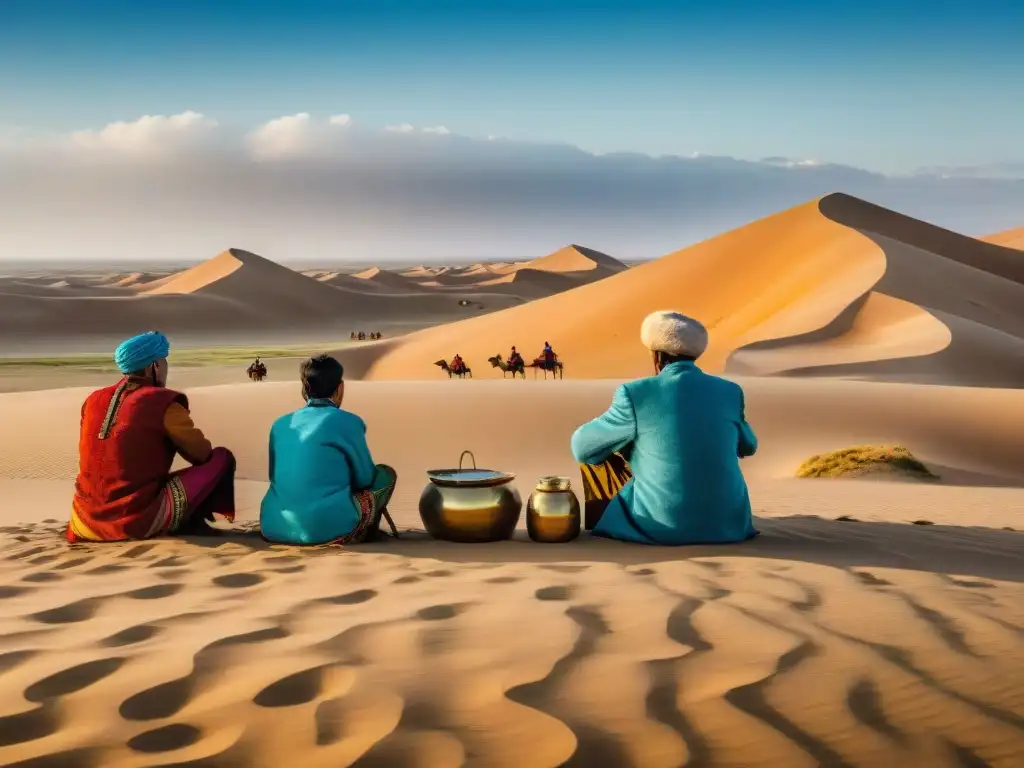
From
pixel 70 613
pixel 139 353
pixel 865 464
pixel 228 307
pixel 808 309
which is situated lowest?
pixel 865 464

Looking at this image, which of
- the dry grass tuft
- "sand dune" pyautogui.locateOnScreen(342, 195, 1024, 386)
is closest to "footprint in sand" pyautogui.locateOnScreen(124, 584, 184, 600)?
the dry grass tuft

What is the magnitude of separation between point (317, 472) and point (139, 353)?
1268mm

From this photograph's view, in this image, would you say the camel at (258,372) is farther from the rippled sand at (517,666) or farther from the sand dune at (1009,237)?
the sand dune at (1009,237)

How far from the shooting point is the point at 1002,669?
3479 mm

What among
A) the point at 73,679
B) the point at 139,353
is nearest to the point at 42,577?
the point at 139,353

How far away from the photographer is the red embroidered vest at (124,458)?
592 cm

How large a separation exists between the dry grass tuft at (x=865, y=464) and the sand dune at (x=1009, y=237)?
6822cm

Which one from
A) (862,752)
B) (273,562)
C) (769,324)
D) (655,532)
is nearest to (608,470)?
(655,532)

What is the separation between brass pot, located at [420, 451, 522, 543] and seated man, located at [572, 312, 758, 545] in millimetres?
558

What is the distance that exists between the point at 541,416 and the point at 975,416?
267 inches

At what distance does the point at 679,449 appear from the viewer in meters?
5.54

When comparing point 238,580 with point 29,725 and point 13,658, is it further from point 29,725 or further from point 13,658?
point 29,725

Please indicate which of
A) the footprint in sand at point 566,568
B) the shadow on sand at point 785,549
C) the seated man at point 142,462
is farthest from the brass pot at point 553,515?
the seated man at point 142,462

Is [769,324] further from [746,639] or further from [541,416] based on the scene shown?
[746,639]
